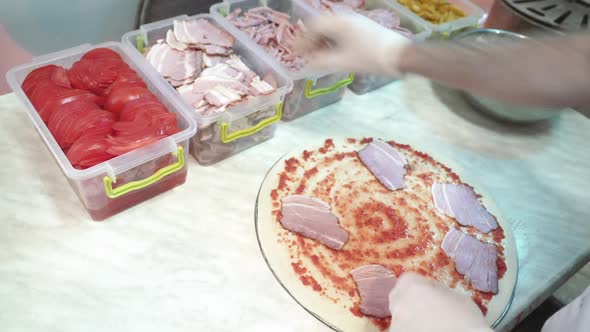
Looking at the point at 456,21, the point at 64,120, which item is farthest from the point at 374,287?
the point at 456,21

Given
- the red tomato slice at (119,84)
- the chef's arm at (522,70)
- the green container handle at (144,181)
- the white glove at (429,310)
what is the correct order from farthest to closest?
the red tomato slice at (119,84), the green container handle at (144,181), the white glove at (429,310), the chef's arm at (522,70)

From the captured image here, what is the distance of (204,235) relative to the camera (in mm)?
915

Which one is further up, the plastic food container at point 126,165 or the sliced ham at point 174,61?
the sliced ham at point 174,61

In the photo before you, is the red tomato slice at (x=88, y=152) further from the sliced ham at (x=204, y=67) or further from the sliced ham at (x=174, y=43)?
the sliced ham at (x=174, y=43)

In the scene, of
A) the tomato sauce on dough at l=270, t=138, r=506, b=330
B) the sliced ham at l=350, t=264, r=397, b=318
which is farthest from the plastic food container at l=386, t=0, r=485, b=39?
the sliced ham at l=350, t=264, r=397, b=318

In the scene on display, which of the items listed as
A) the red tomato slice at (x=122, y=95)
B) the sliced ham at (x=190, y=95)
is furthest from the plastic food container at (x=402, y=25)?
the red tomato slice at (x=122, y=95)

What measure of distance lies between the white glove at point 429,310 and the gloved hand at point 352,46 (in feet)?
1.22

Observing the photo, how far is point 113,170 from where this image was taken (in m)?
0.81

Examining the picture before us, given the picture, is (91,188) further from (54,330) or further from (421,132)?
(421,132)

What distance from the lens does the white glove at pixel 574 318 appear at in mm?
783

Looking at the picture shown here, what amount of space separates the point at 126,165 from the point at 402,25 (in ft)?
3.04

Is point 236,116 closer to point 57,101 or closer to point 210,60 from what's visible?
point 210,60

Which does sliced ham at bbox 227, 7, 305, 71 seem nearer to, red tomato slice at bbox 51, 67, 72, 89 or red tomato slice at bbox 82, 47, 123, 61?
red tomato slice at bbox 82, 47, 123, 61

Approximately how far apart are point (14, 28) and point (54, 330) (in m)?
1.02
